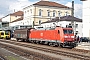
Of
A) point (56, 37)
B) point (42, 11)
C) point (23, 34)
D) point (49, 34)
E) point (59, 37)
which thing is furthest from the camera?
point (42, 11)

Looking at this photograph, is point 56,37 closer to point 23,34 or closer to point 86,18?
point 23,34

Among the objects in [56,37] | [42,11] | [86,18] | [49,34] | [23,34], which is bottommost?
[56,37]

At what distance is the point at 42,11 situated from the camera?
308 ft

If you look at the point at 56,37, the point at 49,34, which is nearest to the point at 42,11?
the point at 49,34

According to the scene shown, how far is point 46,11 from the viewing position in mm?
94938

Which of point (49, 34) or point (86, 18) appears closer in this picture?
point (49, 34)

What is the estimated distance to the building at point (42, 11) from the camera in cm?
9144

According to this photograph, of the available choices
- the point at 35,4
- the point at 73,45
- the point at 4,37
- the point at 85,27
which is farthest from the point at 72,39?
the point at 35,4

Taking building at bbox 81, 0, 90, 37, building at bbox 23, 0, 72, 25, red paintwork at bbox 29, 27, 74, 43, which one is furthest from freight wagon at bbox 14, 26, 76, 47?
building at bbox 23, 0, 72, 25

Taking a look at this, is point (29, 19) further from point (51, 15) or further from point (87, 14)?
point (87, 14)

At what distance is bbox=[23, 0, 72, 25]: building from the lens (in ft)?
300

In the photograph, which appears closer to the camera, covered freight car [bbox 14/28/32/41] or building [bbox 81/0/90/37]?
covered freight car [bbox 14/28/32/41]

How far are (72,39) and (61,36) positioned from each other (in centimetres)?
164

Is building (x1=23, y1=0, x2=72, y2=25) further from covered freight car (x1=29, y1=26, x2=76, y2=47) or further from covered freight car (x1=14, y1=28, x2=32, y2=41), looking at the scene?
covered freight car (x1=29, y1=26, x2=76, y2=47)
